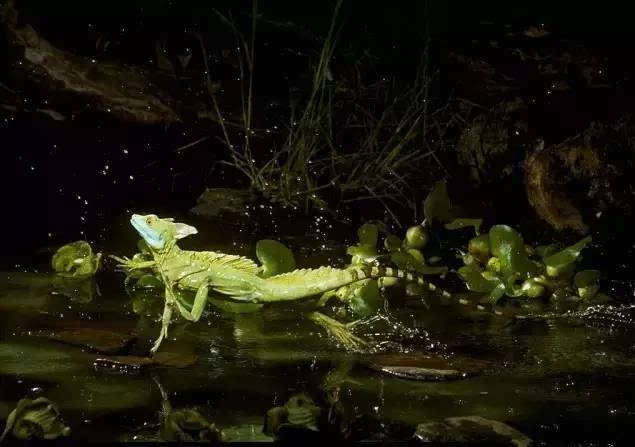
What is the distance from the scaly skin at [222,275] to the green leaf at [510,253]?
0.91 metres

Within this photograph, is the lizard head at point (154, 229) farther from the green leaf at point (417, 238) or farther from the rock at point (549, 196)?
the rock at point (549, 196)

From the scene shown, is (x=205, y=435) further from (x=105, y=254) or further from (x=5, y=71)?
(x=5, y=71)

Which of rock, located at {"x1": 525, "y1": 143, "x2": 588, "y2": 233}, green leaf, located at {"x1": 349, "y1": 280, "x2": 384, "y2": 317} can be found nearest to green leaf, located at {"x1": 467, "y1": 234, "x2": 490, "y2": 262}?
rock, located at {"x1": 525, "y1": 143, "x2": 588, "y2": 233}

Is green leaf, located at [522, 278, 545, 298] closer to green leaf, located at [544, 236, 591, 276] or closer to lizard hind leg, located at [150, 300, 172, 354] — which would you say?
green leaf, located at [544, 236, 591, 276]

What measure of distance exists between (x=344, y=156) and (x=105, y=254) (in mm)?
2403

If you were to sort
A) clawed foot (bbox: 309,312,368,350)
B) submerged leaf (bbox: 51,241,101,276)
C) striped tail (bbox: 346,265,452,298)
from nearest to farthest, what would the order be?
clawed foot (bbox: 309,312,368,350), striped tail (bbox: 346,265,452,298), submerged leaf (bbox: 51,241,101,276)

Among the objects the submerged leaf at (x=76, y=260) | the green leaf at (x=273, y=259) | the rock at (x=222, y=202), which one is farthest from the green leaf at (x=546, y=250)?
the submerged leaf at (x=76, y=260)

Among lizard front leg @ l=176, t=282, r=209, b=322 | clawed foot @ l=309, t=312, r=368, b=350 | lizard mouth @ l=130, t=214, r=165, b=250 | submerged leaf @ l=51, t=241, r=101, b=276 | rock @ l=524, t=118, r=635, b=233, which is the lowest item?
submerged leaf @ l=51, t=241, r=101, b=276

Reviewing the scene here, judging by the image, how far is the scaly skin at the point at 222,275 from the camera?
4.14 meters

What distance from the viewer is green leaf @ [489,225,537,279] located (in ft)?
16.6

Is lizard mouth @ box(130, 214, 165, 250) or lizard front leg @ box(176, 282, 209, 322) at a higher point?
lizard mouth @ box(130, 214, 165, 250)

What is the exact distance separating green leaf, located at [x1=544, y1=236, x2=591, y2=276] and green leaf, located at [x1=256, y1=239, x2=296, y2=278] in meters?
1.78

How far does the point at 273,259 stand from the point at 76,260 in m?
1.36

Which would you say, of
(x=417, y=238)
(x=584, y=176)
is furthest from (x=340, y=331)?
(x=584, y=176)
